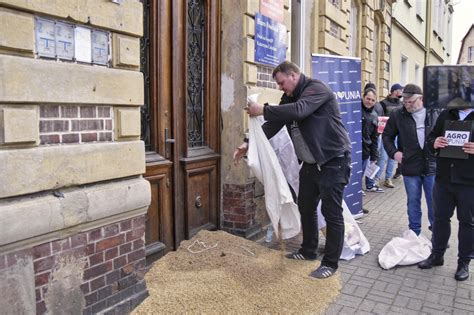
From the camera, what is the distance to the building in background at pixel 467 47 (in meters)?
48.2

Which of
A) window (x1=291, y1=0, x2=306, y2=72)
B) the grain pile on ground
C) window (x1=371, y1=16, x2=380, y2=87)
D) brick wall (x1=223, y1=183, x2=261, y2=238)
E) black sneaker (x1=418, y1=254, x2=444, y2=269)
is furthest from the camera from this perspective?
window (x1=371, y1=16, x2=380, y2=87)

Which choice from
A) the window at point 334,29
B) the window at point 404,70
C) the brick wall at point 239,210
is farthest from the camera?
the window at point 404,70

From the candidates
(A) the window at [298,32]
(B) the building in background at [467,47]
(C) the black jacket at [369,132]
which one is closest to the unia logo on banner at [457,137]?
(A) the window at [298,32]

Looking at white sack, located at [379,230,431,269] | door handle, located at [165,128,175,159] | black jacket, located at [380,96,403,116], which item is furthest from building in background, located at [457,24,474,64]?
door handle, located at [165,128,175,159]

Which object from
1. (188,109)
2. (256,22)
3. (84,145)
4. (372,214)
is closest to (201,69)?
(188,109)

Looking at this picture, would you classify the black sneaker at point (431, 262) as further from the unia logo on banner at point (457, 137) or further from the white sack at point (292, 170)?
the unia logo on banner at point (457, 137)

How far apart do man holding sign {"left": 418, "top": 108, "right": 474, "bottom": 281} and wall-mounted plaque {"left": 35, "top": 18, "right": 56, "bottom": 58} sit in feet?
11.3

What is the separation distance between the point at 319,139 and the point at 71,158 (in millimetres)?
2286

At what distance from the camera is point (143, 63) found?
4211 mm

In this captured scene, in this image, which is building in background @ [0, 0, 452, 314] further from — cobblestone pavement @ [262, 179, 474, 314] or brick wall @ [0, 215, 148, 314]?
cobblestone pavement @ [262, 179, 474, 314]

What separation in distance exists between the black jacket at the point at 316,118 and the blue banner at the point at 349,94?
1.72 m

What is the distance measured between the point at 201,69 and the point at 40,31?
255cm

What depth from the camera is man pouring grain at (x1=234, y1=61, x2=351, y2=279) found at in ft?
13.7

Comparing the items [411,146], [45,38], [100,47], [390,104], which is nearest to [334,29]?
[390,104]
